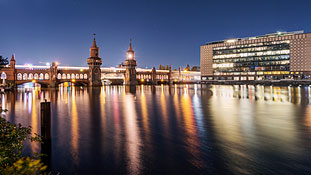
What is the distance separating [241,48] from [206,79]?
121 ft

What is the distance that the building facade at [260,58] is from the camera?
Answer: 147625 millimetres

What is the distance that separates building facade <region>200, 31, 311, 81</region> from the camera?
148 meters

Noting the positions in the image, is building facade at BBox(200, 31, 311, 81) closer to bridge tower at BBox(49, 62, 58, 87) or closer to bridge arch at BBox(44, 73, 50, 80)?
bridge tower at BBox(49, 62, 58, 87)

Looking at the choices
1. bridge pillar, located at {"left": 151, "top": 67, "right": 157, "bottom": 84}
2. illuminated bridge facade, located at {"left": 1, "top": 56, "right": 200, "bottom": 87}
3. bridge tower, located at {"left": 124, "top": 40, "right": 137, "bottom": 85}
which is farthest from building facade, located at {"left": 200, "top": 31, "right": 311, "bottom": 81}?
bridge tower, located at {"left": 124, "top": 40, "right": 137, "bottom": 85}

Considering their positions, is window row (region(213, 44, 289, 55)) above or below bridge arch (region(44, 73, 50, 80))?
above

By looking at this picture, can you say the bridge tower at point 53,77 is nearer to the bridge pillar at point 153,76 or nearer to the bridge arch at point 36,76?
the bridge arch at point 36,76

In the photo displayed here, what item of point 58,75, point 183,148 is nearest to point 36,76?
point 58,75

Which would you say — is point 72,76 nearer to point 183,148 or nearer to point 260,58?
point 260,58

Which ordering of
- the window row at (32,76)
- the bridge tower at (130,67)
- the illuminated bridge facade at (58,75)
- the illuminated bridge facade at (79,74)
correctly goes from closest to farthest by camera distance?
the illuminated bridge facade at (58,75) → the illuminated bridge facade at (79,74) → the window row at (32,76) → the bridge tower at (130,67)

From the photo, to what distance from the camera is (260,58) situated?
534ft

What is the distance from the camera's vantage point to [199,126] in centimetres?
1738

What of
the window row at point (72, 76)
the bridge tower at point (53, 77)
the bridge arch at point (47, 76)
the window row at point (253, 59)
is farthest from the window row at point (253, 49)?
the bridge arch at point (47, 76)

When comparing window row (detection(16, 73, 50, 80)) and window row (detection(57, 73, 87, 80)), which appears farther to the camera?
window row (detection(57, 73, 87, 80))

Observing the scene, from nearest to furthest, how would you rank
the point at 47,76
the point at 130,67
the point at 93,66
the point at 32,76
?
the point at 32,76, the point at 47,76, the point at 93,66, the point at 130,67
